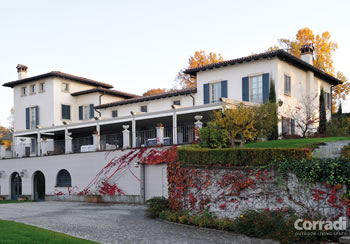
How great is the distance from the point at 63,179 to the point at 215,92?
38.8 ft

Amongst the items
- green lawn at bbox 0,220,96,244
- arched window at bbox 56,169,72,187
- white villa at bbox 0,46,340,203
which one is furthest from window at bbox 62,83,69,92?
green lawn at bbox 0,220,96,244

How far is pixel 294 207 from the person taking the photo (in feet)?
41.7

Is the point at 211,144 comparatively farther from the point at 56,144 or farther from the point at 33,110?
the point at 33,110

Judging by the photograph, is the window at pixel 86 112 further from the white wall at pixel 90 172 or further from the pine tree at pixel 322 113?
the pine tree at pixel 322 113

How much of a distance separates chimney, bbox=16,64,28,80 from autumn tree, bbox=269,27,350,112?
25228 millimetres

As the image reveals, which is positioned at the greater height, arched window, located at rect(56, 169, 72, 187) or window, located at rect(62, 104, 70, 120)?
window, located at rect(62, 104, 70, 120)

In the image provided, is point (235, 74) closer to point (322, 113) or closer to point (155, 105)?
point (155, 105)

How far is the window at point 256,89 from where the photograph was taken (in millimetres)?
25016

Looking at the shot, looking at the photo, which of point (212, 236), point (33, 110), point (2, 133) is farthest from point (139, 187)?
point (2, 133)

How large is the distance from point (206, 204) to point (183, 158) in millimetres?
2115

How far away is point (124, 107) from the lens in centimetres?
3231

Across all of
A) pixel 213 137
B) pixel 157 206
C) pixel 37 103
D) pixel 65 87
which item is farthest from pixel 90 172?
pixel 37 103

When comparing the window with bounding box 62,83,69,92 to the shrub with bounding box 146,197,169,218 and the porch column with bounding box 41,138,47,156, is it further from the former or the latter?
the shrub with bounding box 146,197,169,218

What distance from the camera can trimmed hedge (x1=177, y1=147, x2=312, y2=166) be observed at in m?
13.2
